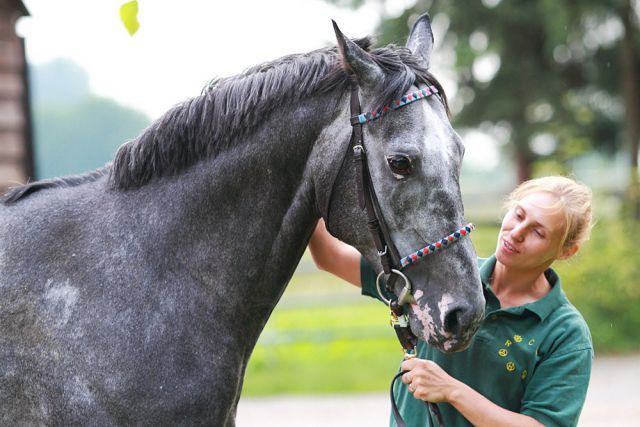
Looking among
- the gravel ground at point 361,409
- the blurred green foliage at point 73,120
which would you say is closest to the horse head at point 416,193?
the gravel ground at point 361,409

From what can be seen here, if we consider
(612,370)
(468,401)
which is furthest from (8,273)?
(612,370)

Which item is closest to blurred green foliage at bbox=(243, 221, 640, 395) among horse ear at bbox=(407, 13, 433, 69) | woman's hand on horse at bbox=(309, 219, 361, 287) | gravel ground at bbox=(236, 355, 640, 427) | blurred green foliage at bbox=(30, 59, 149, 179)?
gravel ground at bbox=(236, 355, 640, 427)

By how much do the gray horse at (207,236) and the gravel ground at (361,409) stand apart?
5.31 m

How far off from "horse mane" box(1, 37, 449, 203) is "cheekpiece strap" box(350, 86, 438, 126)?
0.11m

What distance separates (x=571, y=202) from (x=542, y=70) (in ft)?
42.3

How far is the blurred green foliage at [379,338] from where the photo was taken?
9.62 meters

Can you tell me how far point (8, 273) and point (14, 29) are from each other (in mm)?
4388

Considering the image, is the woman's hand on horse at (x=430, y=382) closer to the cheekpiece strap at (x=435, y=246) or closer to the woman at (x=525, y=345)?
the woman at (x=525, y=345)

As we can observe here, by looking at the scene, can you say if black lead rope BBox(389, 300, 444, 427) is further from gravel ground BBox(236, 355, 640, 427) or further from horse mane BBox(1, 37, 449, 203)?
gravel ground BBox(236, 355, 640, 427)

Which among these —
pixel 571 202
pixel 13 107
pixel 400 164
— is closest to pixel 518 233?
pixel 571 202

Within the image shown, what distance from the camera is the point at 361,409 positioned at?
26.7 ft

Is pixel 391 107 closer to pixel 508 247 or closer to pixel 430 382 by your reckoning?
pixel 508 247

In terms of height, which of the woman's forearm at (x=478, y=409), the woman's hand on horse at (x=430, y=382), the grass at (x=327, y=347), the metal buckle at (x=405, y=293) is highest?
the metal buckle at (x=405, y=293)

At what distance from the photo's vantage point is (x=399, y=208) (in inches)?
92.1
